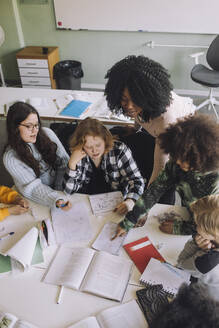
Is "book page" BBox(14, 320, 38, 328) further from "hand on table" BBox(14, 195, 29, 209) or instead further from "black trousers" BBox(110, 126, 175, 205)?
"black trousers" BBox(110, 126, 175, 205)

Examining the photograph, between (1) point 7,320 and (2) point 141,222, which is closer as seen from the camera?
(1) point 7,320

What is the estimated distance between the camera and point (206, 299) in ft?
2.25

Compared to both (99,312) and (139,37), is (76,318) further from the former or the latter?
(139,37)

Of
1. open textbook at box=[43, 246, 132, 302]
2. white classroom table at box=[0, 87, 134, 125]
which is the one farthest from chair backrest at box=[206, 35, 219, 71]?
open textbook at box=[43, 246, 132, 302]

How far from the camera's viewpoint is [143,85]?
4.55 ft

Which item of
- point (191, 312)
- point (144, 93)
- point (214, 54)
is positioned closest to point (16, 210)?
point (144, 93)

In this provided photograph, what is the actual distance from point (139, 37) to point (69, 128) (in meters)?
2.60

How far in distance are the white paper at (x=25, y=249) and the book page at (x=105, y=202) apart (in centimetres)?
35

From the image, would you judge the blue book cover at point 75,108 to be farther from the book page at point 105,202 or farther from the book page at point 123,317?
the book page at point 123,317

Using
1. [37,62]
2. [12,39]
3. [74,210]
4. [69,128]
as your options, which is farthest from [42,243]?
[12,39]

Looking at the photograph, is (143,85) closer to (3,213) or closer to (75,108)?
(3,213)

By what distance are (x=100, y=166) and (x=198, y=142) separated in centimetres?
78

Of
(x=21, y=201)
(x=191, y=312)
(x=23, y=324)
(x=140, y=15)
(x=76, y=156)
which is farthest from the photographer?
(x=140, y=15)

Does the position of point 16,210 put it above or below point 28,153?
below
